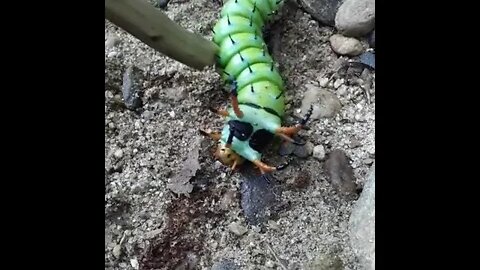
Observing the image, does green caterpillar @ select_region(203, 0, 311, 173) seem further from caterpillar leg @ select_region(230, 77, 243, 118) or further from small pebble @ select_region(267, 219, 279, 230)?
small pebble @ select_region(267, 219, 279, 230)

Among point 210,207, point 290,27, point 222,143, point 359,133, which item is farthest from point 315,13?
point 210,207

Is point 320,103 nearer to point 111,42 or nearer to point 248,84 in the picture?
point 248,84

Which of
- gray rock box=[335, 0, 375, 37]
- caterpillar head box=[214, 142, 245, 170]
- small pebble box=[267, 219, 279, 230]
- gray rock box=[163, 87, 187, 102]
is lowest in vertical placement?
gray rock box=[163, 87, 187, 102]

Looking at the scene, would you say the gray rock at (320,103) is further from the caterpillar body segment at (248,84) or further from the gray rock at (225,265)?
the gray rock at (225,265)

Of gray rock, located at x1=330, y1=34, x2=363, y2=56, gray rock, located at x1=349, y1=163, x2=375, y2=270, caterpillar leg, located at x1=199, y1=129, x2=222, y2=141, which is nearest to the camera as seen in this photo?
gray rock, located at x1=349, y1=163, x2=375, y2=270

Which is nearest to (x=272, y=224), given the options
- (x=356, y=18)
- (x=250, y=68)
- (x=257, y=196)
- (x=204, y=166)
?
(x=257, y=196)

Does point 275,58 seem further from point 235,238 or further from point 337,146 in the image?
point 235,238

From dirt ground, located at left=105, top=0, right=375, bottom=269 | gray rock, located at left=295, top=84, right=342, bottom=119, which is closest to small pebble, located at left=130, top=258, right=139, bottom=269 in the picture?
dirt ground, located at left=105, top=0, right=375, bottom=269

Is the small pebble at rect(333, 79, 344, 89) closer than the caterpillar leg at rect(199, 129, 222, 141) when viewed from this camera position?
No

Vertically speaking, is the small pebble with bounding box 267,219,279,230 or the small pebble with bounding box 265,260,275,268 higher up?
the small pebble with bounding box 267,219,279,230
